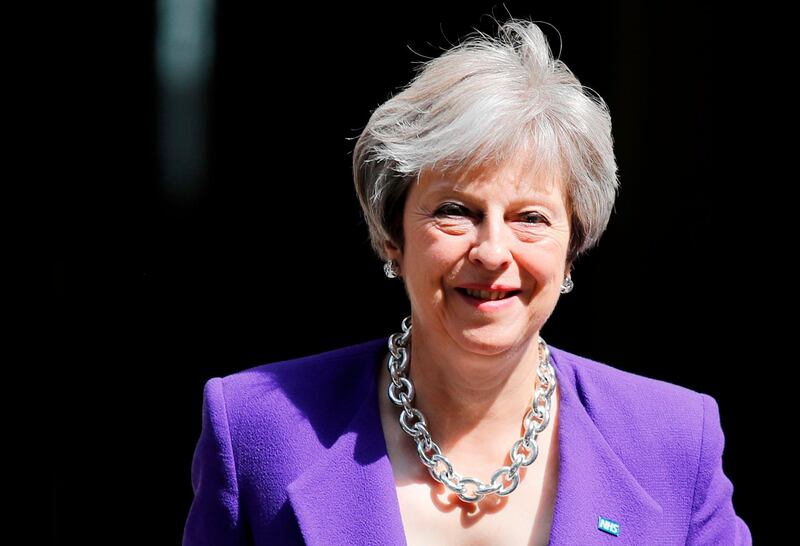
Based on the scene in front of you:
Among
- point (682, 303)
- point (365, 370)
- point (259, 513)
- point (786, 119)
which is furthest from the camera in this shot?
point (682, 303)

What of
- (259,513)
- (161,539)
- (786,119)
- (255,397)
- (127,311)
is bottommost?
(161,539)

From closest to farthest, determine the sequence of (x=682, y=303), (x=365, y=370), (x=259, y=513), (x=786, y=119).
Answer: (x=259, y=513)
(x=365, y=370)
(x=786, y=119)
(x=682, y=303)

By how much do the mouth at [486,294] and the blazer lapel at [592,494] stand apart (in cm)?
38

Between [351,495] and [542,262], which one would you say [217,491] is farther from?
[542,262]

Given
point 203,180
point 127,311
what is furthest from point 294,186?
point 127,311

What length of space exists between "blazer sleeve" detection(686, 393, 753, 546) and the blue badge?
7.2 inches

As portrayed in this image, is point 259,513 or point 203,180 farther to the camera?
point 203,180

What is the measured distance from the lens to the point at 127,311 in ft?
12.3

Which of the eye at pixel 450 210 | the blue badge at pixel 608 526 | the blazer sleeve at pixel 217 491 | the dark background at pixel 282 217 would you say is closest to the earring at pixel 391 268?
the eye at pixel 450 210

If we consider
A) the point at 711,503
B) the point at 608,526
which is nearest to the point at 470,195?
the point at 608,526

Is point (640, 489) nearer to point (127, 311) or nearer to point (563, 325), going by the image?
point (563, 325)

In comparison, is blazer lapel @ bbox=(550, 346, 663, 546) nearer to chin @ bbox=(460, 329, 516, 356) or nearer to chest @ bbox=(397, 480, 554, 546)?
chest @ bbox=(397, 480, 554, 546)

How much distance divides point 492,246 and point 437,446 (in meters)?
0.52

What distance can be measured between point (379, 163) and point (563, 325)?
5.88 feet
